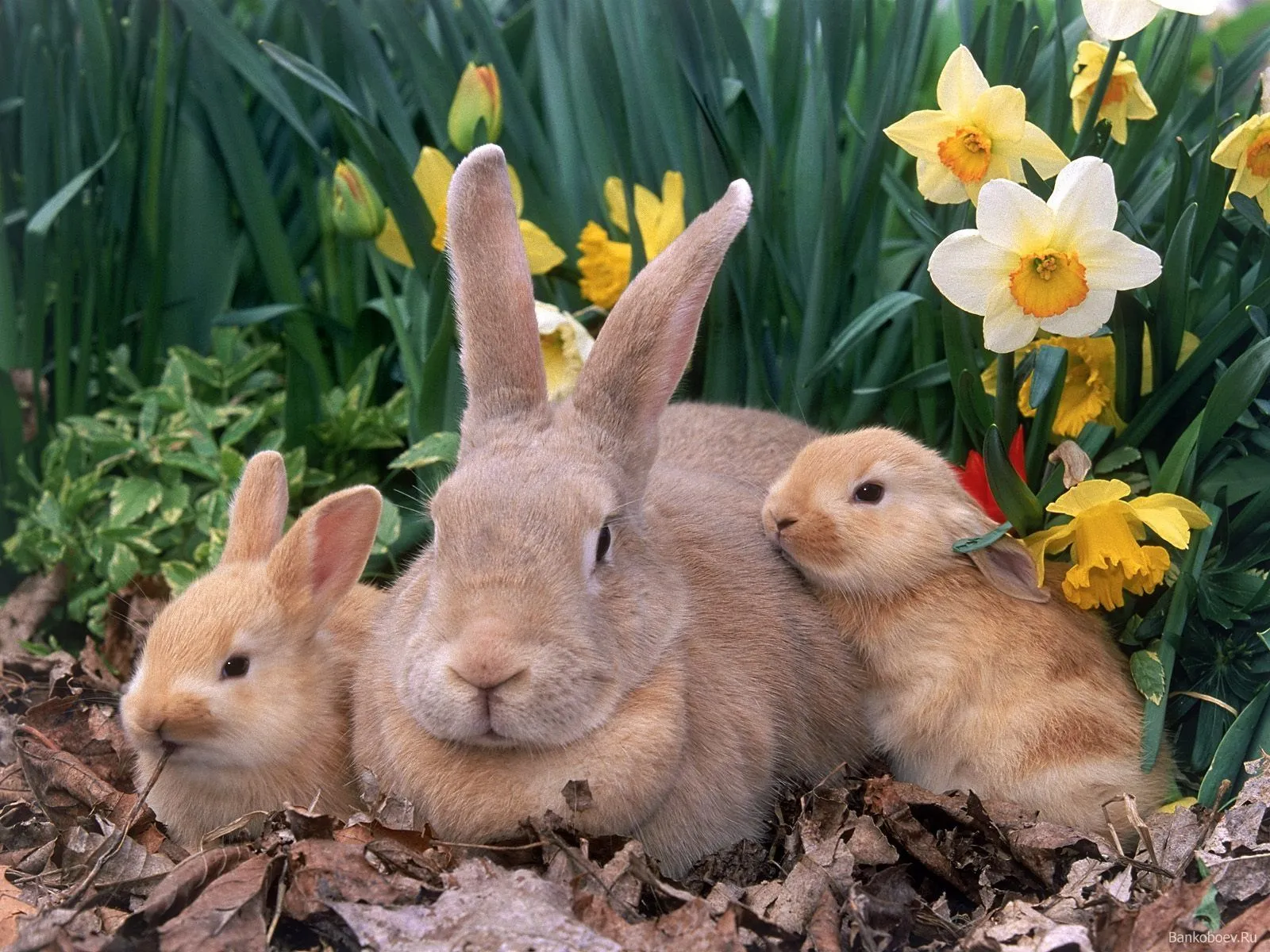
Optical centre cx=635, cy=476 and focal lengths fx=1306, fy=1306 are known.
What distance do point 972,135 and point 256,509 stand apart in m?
1.95

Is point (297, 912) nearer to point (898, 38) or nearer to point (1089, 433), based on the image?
point (1089, 433)

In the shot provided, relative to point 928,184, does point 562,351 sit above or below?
below

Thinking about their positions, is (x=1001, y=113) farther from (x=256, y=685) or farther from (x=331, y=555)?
(x=256, y=685)

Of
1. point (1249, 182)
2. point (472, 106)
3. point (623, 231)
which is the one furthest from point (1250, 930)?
point (472, 106)

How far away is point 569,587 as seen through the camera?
254 centimetres

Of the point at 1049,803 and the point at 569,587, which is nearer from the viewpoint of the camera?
the point at 569,587

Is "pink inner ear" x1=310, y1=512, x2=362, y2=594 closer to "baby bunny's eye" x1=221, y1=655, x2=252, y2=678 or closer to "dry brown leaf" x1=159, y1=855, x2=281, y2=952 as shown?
"baby bunny's eye" x1=221, y1=655, x2=252, y2=678

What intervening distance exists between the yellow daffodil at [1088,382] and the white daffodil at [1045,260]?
0.36m

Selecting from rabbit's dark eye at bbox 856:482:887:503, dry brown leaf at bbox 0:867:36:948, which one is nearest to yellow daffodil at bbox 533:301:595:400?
rabbit's dark eye at bbox 856:482:887:503

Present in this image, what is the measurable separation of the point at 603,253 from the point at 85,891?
2.26 meters

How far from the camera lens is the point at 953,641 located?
3143 millimetres

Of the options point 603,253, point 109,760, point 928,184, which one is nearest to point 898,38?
point 928,184

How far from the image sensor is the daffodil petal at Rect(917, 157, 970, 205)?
3.01 meters

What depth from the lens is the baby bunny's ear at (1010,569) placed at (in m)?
3.12
